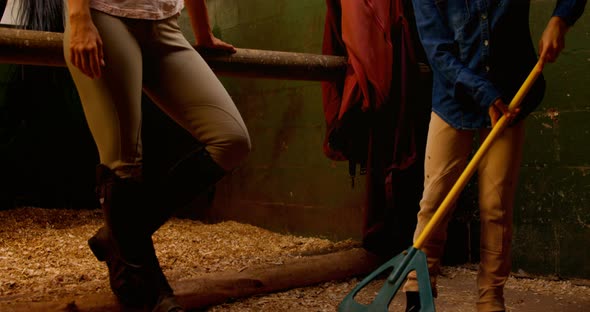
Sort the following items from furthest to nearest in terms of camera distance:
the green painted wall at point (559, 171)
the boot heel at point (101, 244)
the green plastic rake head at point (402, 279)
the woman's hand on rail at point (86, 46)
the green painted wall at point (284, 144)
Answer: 1. the green painted wall at point (284, 144)
2. the green painted wall at point (559, 171)
3. the boot heel at point (101, 244)
4. the green plastic rake head at point (402, 279)
5. the woman's hand on rail at point (86, 46)

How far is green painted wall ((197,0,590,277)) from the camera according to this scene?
2488 millimetres

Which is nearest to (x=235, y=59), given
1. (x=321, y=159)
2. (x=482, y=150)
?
(x=482, y=150)

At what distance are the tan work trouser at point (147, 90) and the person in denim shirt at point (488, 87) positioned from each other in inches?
26.1

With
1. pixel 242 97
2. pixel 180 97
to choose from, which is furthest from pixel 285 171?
pixel 180 97

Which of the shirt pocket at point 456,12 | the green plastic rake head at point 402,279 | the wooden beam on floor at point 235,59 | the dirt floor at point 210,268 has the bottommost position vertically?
the dirt floor at point 210,268

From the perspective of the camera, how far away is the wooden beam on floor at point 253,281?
1.88 metres

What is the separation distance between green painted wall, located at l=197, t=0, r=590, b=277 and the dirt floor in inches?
6.2

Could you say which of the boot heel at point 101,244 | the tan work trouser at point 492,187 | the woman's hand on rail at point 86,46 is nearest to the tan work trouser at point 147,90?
the woman's hand on rail at point 86,46

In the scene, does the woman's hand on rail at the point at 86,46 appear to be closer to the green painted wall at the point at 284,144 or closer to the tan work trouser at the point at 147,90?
the tan work trouser at the point at 147,90

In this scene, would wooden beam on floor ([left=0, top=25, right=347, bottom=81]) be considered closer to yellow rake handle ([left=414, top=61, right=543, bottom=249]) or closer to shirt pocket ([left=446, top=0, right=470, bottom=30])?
shirt pocket ([left=446, top=0, right=470, bottom=30])

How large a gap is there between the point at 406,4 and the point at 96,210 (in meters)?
3.16

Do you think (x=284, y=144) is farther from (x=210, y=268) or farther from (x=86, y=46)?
(x=86, y=46)

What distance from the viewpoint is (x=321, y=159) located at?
11.8 ft

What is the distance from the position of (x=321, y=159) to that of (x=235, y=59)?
1.47m
